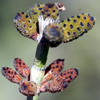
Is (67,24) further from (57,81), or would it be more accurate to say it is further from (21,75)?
(21,75)

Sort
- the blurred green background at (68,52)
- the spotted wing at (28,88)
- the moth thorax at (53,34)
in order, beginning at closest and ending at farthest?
1. the moth thorax at (53,34)
2. the spotted wing at (28,88)
3. the blurred green background at (68,52)

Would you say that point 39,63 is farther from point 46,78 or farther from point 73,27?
point 73,27

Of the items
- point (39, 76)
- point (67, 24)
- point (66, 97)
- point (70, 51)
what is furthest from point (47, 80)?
point (70, 51)

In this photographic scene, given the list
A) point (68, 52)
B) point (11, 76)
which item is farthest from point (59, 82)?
point (68, 52)

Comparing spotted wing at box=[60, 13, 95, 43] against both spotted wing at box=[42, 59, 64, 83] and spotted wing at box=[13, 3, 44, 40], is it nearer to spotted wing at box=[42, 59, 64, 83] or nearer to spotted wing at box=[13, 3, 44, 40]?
spotted wing at box=[13, 3, 44, 40]

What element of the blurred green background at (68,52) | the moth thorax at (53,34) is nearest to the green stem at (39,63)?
the moth thorax at (53,34)

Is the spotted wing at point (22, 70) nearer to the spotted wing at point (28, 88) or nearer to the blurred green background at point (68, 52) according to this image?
the spotted wing at point (28, 88)
